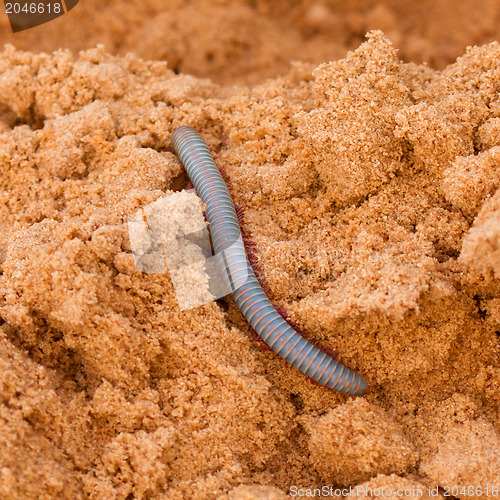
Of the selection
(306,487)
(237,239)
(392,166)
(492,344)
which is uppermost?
(392,166)

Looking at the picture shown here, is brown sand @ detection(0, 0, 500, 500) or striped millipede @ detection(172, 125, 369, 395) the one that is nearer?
brown sand @ detection(0, 0, 500, 500)

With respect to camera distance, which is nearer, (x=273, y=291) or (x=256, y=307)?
(x=256, y=307)

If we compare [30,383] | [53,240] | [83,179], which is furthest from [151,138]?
[30,383]

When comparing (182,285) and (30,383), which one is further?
(182,285)

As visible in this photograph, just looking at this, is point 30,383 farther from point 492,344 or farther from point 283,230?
point 492,344
